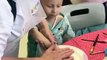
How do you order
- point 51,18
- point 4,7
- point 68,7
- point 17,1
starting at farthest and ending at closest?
point 68,7 < point 51,18 < point 17,1 < point 4,7

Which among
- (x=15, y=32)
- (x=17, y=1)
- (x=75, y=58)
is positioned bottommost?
(x=75, y=58)

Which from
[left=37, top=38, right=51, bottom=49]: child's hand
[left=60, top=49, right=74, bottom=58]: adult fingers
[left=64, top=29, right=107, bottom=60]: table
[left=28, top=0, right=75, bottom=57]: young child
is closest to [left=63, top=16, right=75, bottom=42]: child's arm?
[left=28, top=0, right=75, bottom=57]: young child

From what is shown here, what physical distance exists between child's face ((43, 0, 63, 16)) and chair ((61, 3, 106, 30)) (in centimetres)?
Answer: 17

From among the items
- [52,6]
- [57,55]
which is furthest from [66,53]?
[52,6]

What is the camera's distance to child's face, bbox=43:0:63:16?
1.58 metres

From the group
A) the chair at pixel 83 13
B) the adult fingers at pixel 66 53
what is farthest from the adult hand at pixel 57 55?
the chair at pixel 83 13

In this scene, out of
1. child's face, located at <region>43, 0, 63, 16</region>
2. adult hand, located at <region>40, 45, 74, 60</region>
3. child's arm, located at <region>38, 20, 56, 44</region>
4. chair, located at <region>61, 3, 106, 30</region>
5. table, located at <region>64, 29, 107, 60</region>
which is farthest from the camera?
chair, located at <region>61, 3, 106, 30</region>

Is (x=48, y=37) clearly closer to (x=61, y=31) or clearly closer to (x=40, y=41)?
(x=40, y=41)

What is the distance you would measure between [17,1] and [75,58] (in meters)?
0.33

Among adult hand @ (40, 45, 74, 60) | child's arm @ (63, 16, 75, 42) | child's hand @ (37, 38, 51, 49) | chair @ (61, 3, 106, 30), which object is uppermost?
chair @ (61, 3, 106, 30)

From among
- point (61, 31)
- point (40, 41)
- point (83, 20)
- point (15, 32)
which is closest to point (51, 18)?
point (61, 31)

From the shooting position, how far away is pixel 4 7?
0.80m

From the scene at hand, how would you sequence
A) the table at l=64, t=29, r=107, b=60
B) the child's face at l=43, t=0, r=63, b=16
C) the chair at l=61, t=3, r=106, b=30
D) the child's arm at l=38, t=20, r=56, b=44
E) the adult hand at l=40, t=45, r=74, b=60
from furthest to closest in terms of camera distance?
1. the chair at l=61, t=3, r=106, b=30
2. the child's face at l=43, t=0, r=63, b=16
3. the child's arm at l=38, t=20, r=56, b=44
4. the table at l=64, t=29, r=107, b=60
5. the adult hand at l=40, t=45, r=74, b=60

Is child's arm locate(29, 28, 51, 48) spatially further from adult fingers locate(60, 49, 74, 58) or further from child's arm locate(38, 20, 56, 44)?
adult fingers locate(60, 49, 74, 58)
